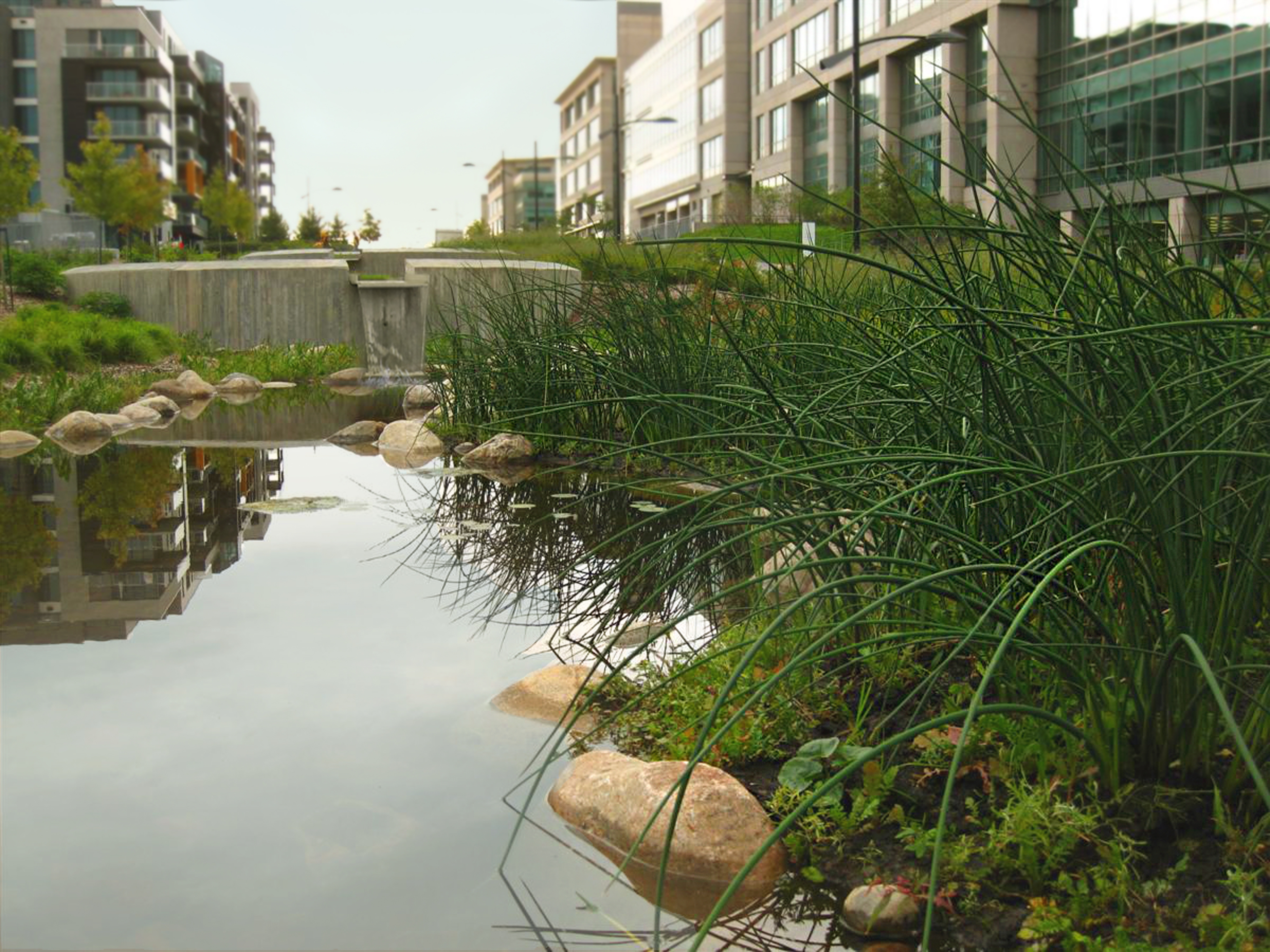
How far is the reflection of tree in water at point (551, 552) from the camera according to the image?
416 cm

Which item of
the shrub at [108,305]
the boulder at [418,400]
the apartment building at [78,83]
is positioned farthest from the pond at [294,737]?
the apartment building at [78,83]

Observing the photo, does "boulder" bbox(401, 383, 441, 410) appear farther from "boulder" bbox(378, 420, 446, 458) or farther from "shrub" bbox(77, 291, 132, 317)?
"shrub" bbox(77, 291, 132, 317)

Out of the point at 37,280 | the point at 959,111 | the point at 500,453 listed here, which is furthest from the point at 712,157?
the point at 500,453

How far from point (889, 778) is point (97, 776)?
1.77m

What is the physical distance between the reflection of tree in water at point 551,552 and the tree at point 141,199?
41.9 meters

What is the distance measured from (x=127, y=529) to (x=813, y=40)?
4221cm

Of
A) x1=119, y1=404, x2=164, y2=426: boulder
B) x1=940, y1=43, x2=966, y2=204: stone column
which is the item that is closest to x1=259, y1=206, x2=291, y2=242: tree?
x1=940, y1=43, x2=966, y2=204: stone column

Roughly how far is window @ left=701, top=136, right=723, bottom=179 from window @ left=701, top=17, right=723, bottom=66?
11.1 feet

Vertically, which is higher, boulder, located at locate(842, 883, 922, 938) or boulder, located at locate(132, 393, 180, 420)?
boulder, located at locate(132, 393, 180, 420)

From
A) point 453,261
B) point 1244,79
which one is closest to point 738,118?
point 1244,79

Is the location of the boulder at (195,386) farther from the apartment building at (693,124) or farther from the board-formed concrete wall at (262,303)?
the apartment building at (693,124)

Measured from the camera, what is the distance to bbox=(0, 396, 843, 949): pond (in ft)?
7.55

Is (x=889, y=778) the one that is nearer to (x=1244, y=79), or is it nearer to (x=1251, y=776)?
(x=1251, y=776)

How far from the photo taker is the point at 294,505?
686 centimetres
